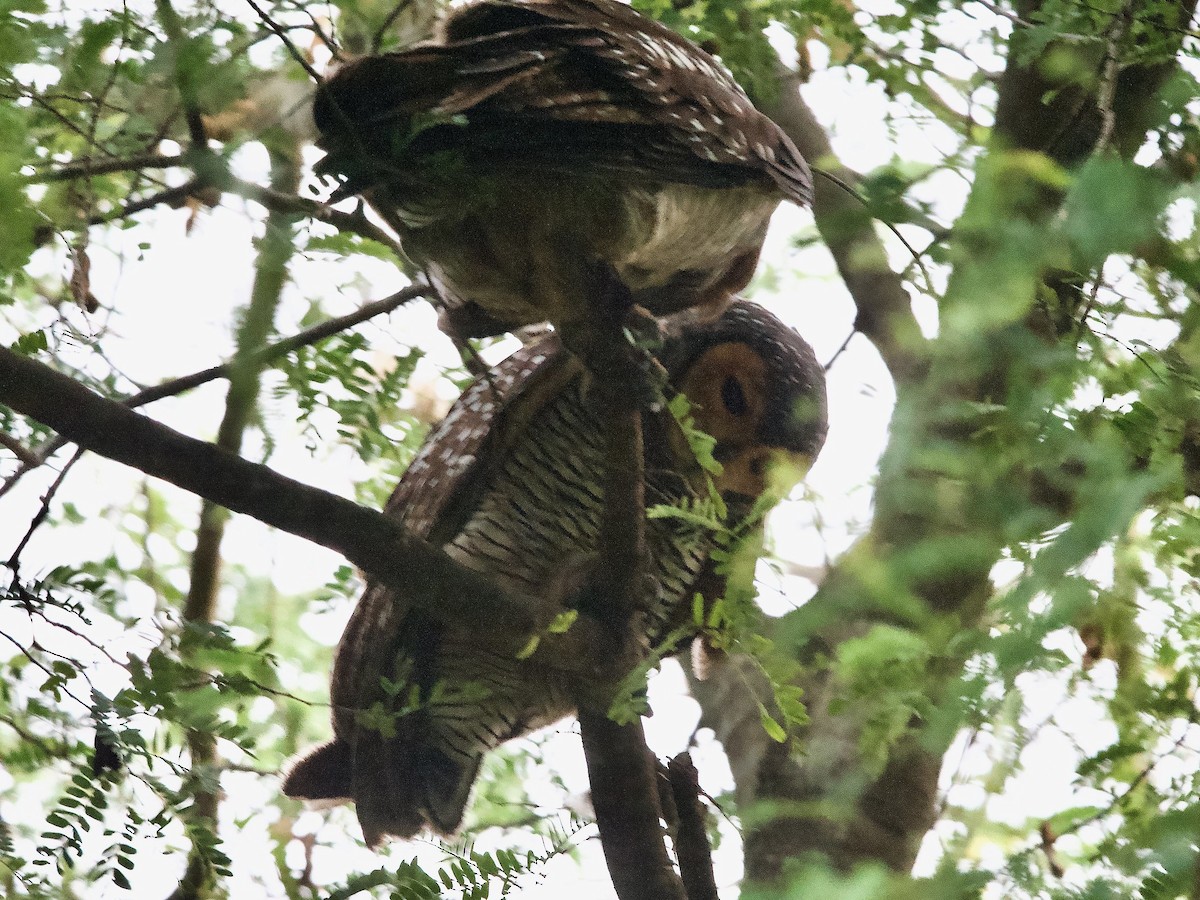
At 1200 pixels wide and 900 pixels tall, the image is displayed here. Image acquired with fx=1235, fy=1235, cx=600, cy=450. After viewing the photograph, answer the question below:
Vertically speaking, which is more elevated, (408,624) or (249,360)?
(408,624)

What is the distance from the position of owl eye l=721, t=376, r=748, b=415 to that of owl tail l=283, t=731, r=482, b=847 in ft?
3.20

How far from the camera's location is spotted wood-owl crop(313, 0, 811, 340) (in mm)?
1453

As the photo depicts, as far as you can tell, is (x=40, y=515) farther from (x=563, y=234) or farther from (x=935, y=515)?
(x=935, y=515)

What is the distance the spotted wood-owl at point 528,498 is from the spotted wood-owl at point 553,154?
430 millimetres

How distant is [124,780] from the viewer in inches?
64.0

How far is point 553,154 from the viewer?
4.86ft

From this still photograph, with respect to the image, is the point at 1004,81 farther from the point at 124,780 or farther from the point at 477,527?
the point at 124,780

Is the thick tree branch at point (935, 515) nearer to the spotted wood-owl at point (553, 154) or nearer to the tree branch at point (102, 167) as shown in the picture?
the spotted wood-owl at point (553, 154)

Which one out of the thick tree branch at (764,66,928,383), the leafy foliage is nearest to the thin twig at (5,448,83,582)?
the leafy foliage

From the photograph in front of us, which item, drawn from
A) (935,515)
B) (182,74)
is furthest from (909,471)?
(182,74)

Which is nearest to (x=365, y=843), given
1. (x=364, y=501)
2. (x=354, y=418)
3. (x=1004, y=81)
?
(x=364, y=501)

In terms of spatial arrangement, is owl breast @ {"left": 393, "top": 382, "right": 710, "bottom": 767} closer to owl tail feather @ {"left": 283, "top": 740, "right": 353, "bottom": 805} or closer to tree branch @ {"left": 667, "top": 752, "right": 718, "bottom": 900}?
owl tail feather @ {"left": 283, "top": 740, "right": 353, "bottom": 805}

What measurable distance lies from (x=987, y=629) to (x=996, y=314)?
0.42 meters

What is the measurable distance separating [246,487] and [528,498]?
94 cm
